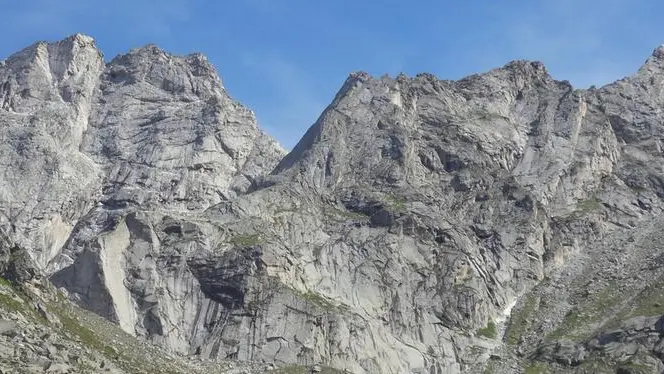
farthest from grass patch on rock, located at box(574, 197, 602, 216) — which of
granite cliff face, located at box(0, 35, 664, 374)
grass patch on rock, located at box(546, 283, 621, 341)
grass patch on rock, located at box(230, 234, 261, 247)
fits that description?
grass patch on rock, located at box(230, 234, 261, 247)

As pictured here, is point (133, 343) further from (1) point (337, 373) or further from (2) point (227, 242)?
(2) point (227, 242)

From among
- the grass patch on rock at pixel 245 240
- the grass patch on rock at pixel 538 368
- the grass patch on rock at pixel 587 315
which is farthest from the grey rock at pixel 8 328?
the grass patch on rock at pixel 587 315

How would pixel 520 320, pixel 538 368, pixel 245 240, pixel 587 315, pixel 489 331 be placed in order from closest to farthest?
pixel 538 368
pixel 587 315
pixel 489 331
pixel 245 240
pixel 520 320

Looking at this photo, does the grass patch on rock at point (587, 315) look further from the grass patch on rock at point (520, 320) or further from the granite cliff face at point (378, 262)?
the grass patch on rock at point (520, 320)

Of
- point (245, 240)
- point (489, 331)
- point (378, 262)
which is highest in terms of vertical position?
point (378, 262)

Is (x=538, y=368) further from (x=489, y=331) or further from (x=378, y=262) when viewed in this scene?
(x=378, y=262)

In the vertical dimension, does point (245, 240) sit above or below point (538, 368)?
above

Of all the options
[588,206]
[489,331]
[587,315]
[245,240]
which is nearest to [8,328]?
[245,240]

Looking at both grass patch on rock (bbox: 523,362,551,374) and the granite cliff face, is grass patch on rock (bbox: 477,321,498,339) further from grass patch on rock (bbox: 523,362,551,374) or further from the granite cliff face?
grass patch on rock (bbox: 523,362,551,374)

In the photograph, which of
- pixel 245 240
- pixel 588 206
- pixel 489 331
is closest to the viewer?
pixel 489 331

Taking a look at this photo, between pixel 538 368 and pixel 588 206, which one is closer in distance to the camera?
pixel 538 368

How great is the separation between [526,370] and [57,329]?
7075 centimetres

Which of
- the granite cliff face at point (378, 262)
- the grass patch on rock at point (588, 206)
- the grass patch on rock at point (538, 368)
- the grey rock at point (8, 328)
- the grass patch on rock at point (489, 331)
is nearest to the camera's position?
the grey rock at point (8, 328)

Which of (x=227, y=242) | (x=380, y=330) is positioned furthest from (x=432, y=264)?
(x=227, y=242)
